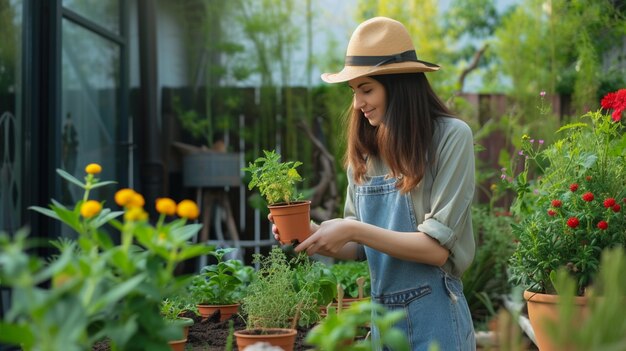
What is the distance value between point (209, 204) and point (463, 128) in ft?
15.7

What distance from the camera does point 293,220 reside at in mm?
1975

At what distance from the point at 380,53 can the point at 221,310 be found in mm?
820

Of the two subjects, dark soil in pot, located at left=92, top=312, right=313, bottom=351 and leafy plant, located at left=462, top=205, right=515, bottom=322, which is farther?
leafy plant, located at left=462, top=205, right=515, bottom=322

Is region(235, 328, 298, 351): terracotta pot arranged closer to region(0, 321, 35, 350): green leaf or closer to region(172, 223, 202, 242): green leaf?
region(172, 223, 202, 242): green leaf

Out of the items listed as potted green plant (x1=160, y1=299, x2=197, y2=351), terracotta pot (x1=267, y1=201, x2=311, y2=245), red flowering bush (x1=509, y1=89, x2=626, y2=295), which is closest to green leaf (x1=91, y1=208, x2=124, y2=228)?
potted green plant (x1=160, y1=299, x2=197, y2=351)

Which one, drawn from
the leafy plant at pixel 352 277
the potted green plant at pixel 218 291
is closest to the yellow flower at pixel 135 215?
the potted green plant at pixel 218 291

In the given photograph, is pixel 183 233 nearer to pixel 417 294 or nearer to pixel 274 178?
pixel 274 178

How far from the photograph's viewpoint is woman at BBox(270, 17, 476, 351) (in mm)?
1984

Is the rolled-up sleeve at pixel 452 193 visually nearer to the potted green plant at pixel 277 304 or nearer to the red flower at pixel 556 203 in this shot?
the potted green plant at pixel 277 304

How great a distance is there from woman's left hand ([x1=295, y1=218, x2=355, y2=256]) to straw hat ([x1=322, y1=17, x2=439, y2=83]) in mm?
387

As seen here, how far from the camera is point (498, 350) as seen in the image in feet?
3.55

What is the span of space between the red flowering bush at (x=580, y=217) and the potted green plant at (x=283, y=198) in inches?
43.0

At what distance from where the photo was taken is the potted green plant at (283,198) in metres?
1.97

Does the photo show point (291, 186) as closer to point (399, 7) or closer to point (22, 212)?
point (22, 212)
